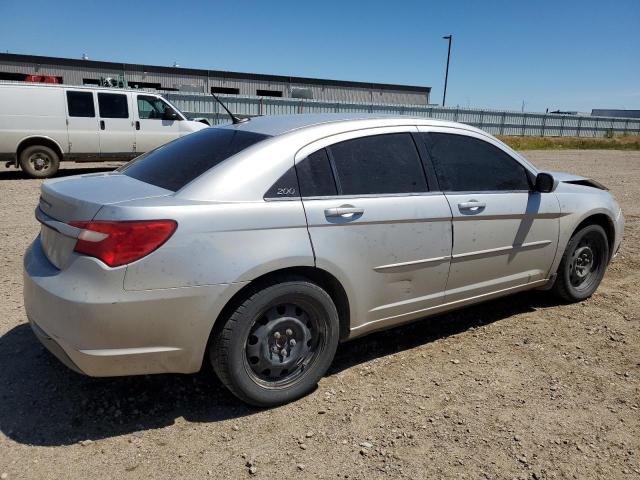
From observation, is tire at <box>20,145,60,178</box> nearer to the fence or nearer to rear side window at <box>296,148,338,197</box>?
the fence

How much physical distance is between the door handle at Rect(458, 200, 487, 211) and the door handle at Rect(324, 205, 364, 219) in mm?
845

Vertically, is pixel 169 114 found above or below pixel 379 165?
above

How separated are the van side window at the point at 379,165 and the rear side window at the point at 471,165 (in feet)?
0.61

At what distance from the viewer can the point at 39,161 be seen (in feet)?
38.2

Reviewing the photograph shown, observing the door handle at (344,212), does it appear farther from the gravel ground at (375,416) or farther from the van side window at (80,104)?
the van side window at (80,104)

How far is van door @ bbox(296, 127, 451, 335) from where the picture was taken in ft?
9.77

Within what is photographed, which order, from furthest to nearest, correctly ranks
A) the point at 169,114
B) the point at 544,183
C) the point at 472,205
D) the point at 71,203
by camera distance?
1. the point at 169,114
2. the point at 544,183
3. the point at 472,205
4. the point at 71,203

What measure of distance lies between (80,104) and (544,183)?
1091cm

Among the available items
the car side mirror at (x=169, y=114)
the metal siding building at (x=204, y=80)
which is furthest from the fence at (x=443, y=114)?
the metal siding building at (x=204, y=80)

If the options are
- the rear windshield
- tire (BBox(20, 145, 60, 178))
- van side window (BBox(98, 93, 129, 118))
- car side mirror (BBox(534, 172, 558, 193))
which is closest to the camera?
the rear windshield

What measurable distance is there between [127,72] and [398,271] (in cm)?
3866

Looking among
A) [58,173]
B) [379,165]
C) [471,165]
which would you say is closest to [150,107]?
[58,173]

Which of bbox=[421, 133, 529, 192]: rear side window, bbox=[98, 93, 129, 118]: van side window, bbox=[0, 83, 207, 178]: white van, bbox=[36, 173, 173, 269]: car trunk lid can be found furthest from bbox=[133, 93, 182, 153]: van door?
bbox=[421, 133, 529, 192]: rear side window

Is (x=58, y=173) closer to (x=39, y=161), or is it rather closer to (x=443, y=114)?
(x=39, y=161)
